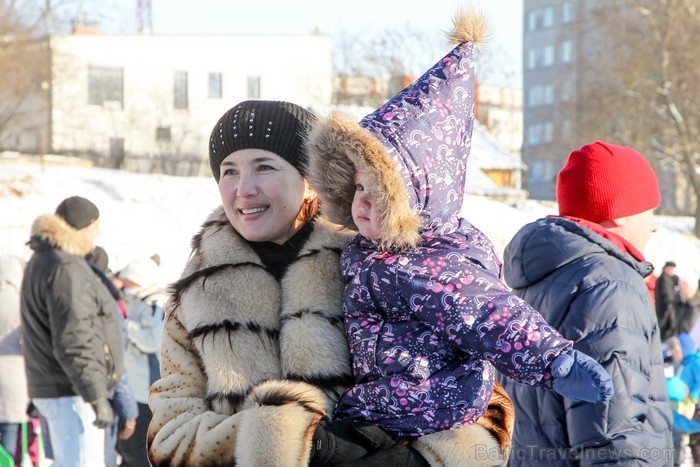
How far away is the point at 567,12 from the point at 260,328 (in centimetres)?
7219

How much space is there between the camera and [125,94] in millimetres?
48094

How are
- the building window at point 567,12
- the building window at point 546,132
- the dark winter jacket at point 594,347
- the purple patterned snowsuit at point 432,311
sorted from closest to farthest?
the purple patterned snowsuit at point 432,311 < the dark winter jacket at point 594,347 < the building window at point 567,12 < the building window at point 546,132

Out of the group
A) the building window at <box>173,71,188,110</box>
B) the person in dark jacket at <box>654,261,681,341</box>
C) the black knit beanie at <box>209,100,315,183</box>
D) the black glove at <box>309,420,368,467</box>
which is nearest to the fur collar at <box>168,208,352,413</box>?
the black glove at <box>309,420,368,467</box>

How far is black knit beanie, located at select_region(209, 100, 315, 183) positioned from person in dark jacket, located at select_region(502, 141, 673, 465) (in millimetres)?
1007

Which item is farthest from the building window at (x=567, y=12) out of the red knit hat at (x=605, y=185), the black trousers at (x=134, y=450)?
the red knit hat at (x=605, y=185)

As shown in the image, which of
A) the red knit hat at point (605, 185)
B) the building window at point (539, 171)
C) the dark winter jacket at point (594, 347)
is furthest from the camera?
the building window at point (539, 171)

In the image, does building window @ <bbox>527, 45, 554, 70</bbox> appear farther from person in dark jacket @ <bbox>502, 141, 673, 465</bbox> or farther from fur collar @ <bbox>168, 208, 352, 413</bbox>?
fur collar @ <bbox>168, 208, 352, 413</bbox>

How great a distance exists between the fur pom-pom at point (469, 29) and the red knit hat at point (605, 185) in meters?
0.94

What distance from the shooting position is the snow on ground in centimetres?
1608

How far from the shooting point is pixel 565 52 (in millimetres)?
71000

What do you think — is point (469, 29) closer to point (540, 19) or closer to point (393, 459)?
point (393, 459)

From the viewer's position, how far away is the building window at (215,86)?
50562 millimetres

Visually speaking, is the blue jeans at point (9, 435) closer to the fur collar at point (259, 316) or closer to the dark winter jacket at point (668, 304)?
the fur collar at point (259, 316)

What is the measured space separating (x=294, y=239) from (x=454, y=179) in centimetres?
48
